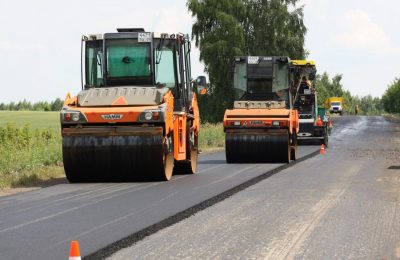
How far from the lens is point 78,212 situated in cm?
1071

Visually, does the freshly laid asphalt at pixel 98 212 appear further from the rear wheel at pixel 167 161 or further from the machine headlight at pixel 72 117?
the machine headlight at pixel 72 117

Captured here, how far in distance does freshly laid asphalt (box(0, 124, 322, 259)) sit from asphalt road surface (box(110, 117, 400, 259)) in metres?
0.35

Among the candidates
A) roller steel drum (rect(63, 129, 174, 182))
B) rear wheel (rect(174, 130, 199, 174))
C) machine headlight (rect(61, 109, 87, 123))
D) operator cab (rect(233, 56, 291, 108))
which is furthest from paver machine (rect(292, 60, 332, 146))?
machine headlight (rect(61, 109, 87, 123))

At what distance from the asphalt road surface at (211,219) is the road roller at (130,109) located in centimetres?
50

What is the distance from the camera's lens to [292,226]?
364 inches

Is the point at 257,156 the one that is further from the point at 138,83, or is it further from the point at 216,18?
the point at 216,18

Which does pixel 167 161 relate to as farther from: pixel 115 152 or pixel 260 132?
pixel 260 132

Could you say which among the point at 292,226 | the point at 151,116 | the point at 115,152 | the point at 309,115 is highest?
the point at 151,116

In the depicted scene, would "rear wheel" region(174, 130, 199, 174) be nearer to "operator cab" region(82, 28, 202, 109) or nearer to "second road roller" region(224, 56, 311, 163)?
"operator cab" region(82, 28, 202, 109)

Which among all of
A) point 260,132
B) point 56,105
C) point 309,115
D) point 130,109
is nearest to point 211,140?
point 309,115

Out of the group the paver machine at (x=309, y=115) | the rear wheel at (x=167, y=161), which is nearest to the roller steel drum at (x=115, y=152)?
the rear wheel at (x=167, y=161)

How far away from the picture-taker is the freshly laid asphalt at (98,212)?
26.5 ft

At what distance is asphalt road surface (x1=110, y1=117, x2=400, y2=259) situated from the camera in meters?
7.55

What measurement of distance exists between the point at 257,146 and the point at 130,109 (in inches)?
268
